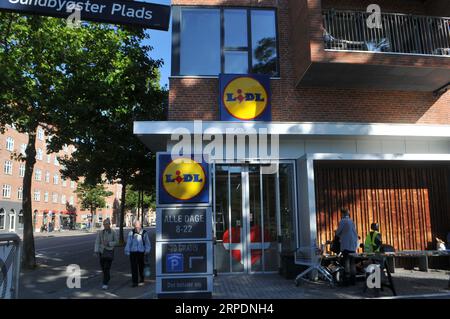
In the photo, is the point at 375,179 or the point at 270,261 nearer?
the point at 270,261

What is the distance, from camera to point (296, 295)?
8852mm

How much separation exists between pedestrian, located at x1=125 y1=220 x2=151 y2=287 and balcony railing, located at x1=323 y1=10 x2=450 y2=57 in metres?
7.60

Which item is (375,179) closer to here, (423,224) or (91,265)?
(423,224)

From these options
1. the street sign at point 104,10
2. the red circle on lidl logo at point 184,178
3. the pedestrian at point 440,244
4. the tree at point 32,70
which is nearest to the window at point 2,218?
the tree at point 32,70

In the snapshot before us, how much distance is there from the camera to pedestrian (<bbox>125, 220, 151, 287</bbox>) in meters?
10.8

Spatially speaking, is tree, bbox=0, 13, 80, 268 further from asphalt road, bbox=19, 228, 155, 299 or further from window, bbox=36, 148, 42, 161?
window, bbox=36, 148, 42, 161

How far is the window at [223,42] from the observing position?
41.7 ft

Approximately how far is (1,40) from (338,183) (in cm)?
1108

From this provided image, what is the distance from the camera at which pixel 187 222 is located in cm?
775

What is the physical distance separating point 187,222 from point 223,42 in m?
7.03

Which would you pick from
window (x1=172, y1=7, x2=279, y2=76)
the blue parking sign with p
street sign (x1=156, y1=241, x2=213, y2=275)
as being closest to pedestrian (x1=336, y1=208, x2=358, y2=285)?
street sign (x1=156, y1=241, x2=213, y2=275)

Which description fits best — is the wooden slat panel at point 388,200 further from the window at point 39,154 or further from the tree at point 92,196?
the window at point 39,154

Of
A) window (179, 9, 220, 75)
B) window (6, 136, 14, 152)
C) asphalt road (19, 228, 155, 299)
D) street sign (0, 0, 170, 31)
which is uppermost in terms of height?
window (6, 136, 14, 152)

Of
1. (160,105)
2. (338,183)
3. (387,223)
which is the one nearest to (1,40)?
(160,105)
